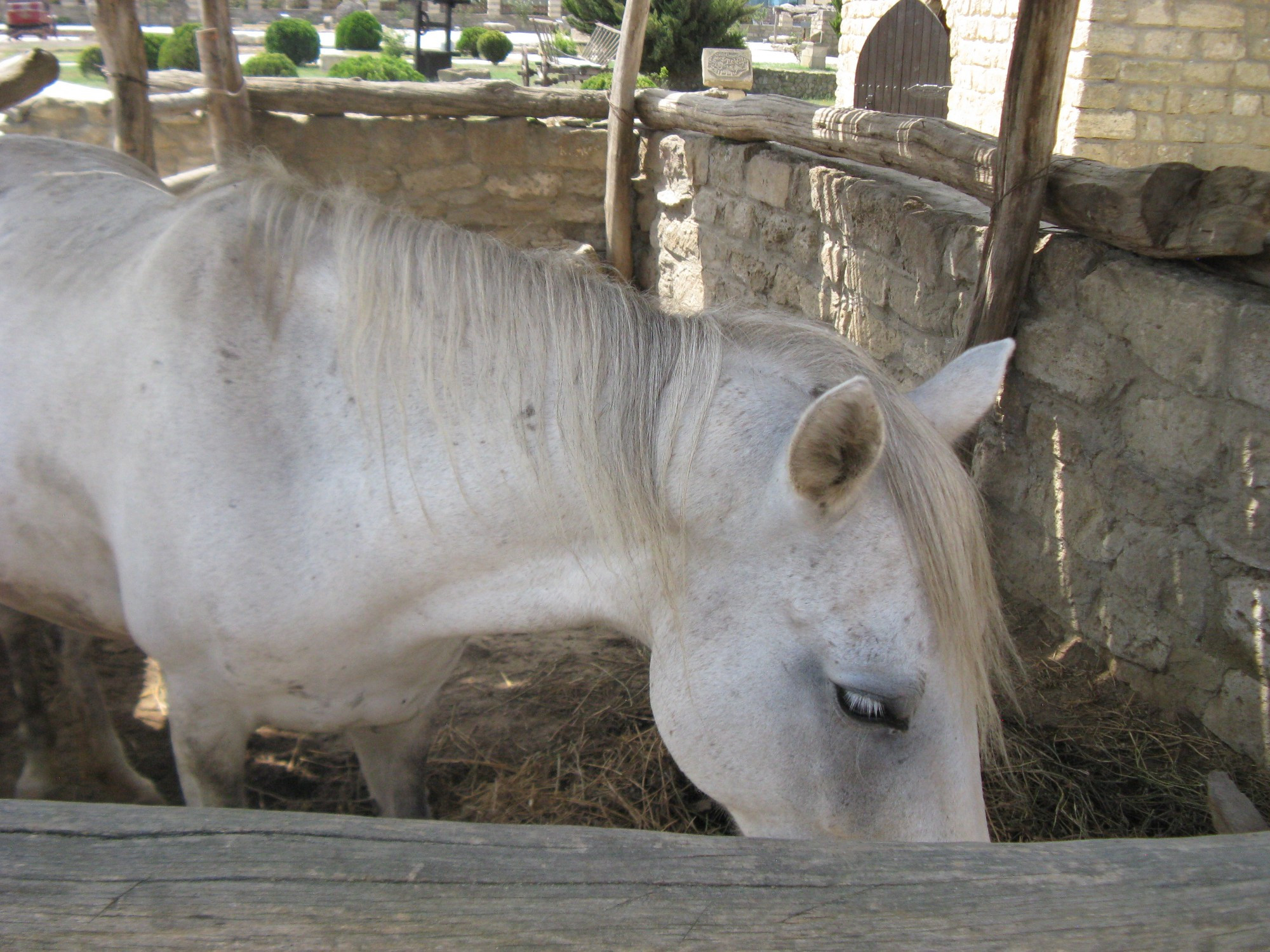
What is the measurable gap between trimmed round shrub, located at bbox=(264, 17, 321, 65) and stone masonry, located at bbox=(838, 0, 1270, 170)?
1940 centimetres

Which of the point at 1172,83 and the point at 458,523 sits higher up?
the point at 1172,83

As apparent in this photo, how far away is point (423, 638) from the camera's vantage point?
5.12 ft

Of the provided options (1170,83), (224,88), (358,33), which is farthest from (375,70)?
(358,33)

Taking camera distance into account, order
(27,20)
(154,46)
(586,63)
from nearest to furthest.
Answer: (154,46), (586,63), (27,20)

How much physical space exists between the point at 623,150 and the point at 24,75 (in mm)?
3338

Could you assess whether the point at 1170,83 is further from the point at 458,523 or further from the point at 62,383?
the point at 62,383

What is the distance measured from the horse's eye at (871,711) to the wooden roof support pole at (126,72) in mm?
3847

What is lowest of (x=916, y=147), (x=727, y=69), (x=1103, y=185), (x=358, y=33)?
(x=1103, y=185)

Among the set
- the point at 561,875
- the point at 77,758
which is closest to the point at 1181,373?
the point at 561,875

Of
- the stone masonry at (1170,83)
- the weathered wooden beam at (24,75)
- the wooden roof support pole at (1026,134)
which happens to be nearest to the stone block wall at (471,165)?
the weathered wooden beam at (24,75)

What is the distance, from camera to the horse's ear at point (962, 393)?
1.44 meters

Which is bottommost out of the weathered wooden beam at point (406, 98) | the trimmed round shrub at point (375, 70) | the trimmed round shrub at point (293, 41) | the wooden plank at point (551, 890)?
the wooden plank at point (551, 890)

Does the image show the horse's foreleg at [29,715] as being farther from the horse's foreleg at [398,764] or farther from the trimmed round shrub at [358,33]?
the trimmed round shrub at [358,33]

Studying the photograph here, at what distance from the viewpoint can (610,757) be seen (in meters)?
2.49
